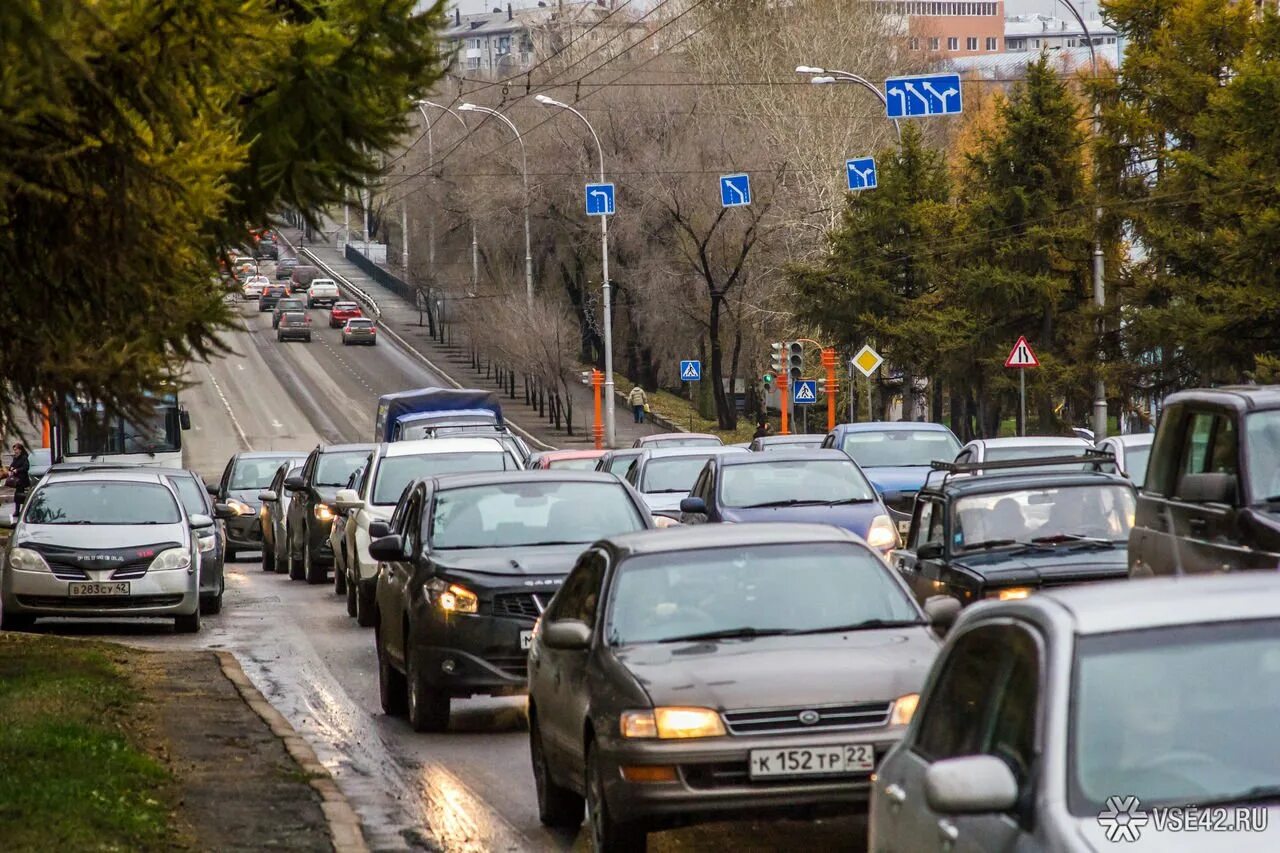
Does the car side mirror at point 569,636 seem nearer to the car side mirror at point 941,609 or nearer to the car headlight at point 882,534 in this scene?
the car side mirror at point 941,609

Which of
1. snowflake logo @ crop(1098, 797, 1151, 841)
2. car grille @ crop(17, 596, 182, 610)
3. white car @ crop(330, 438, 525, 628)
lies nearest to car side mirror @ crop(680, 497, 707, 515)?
white car @ crop(330, 438, 525, 628)

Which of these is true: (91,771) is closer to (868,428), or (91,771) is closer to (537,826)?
(537,826)

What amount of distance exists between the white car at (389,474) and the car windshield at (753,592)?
41.1ft

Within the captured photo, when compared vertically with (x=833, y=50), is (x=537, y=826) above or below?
below

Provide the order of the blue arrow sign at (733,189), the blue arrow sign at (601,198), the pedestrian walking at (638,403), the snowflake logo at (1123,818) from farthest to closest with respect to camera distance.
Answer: the pedestrian walking at (638,403) → the blue arrow sign at (601,198) → the blue arrow sign at (733,189) → the snowflake logo at (1123,818)

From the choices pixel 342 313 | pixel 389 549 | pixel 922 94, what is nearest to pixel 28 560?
pixel 389 549

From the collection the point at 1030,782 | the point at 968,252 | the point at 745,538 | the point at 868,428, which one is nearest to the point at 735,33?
the point at 968,252

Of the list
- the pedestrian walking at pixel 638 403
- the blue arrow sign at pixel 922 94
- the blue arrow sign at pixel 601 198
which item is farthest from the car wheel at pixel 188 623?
the pedestrian walking at pixel 638 403

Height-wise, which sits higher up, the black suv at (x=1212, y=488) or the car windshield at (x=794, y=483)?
the black suv at (x=1212, y=488)

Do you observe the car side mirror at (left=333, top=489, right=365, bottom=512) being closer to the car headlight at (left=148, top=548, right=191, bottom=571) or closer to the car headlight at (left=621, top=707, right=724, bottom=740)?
the car headlight at (left=148, top=548, right=191, bottom=571)

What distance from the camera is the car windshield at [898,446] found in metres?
28.7

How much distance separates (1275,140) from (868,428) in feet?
38.2

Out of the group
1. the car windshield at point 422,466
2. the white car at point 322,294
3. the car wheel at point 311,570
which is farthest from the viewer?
the white car at point 322,294

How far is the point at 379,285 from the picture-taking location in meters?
134
